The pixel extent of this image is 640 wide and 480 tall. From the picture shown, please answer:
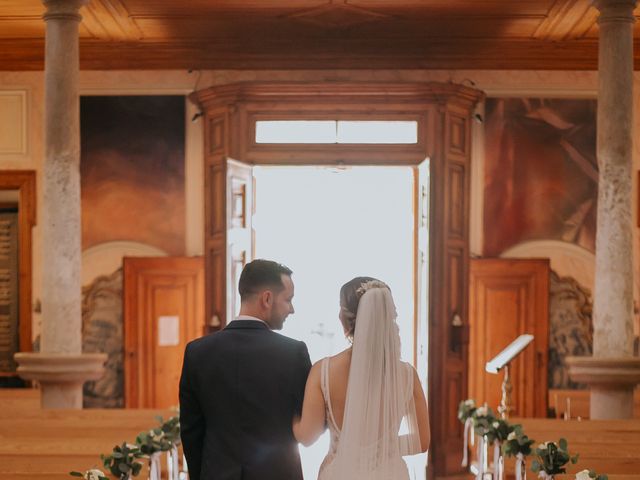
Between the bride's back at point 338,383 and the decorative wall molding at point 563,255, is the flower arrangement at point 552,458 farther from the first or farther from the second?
the decorative wall molding at point 563,255

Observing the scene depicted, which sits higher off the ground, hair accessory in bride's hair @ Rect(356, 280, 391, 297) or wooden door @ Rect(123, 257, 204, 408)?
hair accessory in bride's hair @ Rect(356, 280, 391, 297)

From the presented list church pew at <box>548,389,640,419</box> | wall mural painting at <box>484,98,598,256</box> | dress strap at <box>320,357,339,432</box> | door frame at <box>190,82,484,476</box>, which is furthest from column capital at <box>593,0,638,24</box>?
dress strap at <box>320,357,339,432</box>

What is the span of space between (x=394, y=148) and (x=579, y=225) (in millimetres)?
2421

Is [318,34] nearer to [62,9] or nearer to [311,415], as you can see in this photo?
[62,9]

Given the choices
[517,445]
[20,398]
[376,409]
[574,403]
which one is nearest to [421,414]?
[376,409]

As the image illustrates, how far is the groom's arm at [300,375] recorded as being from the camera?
3.41 metres

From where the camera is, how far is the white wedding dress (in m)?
3.74

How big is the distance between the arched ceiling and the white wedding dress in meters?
5.72

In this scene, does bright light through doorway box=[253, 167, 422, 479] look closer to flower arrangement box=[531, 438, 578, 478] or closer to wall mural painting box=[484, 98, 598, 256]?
wall mural painting box=[484, 98, 598, 256]

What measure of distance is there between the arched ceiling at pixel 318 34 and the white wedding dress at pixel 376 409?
5718 mm

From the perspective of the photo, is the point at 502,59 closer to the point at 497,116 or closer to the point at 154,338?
the point at 497,116

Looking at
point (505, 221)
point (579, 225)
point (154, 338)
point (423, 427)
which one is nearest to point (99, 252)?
point (154, 338)

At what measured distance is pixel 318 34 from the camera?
10.1 metres

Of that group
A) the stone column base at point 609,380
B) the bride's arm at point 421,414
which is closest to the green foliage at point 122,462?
the bride's arm at point 421,414
